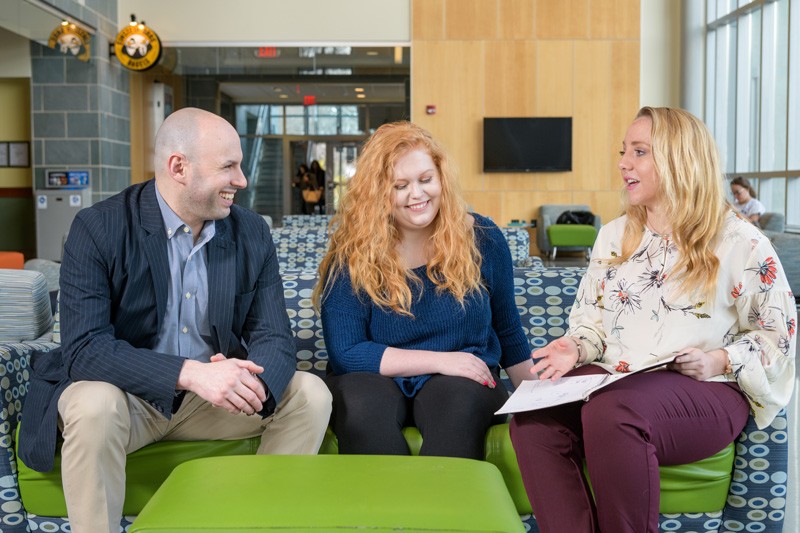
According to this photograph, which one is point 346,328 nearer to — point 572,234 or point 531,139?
point 572,234

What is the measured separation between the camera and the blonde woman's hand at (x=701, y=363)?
6.68ft

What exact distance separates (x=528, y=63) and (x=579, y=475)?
11352mm

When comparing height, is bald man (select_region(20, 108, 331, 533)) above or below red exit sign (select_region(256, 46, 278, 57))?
below

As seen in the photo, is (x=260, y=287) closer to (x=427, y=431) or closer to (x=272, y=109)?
(x=427, y=431)

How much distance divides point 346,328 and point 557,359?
57cm

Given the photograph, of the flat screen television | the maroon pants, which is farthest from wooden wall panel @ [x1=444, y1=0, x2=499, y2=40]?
the maroon pants

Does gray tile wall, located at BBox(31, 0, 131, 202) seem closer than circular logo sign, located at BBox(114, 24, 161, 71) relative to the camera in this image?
Yes

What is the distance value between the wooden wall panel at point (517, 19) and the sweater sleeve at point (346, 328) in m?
11.0

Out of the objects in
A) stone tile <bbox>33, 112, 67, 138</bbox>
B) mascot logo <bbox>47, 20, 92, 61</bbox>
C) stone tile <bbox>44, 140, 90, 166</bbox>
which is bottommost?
stone tile <bbox>44, 140, 90, 166</bbox>

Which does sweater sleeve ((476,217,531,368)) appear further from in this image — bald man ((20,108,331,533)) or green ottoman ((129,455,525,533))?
green ottoman ((129,455,525,533))

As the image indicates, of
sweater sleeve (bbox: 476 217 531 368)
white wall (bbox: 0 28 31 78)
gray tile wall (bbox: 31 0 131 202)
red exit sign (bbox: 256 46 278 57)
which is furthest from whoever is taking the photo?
red exit sign (bbox: 256 46 278 57)

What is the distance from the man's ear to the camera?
219 cm

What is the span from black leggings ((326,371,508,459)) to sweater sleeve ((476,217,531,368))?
25 centimetres

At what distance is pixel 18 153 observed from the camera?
12.2 m
